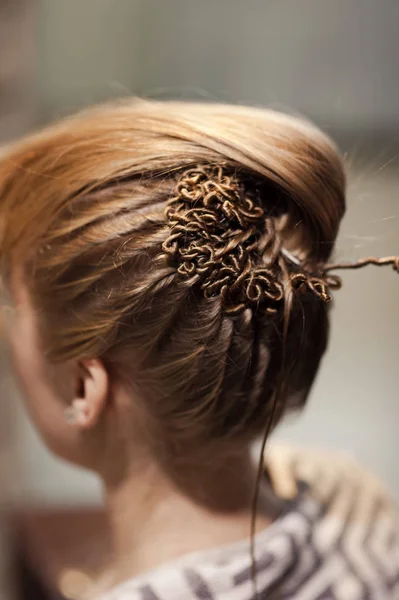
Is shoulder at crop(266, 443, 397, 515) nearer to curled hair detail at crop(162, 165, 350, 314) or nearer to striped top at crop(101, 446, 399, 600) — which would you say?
striped top at crop(101, 446, 399, 600)

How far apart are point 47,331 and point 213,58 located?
0.75 metres

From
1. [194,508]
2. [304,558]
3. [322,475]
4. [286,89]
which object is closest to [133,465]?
[194,508]

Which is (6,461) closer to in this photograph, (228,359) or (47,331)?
(47,331)

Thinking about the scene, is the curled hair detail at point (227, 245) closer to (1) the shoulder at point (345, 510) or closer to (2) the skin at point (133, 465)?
(2) the skin at point (133, 465)

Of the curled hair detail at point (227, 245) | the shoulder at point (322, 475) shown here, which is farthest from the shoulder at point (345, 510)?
the curled hair detail at point (227, 245)

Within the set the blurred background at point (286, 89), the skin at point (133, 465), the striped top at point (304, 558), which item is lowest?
A: the striped top at point (304, 558)

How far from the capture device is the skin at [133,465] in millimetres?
663

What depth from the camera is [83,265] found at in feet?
1.94

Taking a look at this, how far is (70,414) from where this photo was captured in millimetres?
699

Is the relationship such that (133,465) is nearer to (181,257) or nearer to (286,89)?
(181,257)

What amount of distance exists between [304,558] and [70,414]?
0.93ft

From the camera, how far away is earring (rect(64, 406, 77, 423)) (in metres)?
0.69

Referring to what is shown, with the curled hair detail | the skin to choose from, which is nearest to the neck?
the skin

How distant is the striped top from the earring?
173 millimetres
